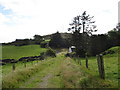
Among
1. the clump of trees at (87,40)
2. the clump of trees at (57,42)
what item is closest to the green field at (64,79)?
the clump of trees at (87,40)

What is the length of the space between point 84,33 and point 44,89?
1836 inches

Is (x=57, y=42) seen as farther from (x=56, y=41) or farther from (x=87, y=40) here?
(x=87, y=40)

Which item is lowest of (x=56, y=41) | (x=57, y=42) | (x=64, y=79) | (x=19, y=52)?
(x=19, y=52)

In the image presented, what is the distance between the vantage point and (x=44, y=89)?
380 inches

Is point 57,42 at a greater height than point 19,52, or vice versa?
point 57,42

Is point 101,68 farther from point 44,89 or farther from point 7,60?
point 7,60

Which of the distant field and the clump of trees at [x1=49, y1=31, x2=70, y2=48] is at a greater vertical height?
the clump of trees at [x1=49, y1=31, x2=70, y2=48]

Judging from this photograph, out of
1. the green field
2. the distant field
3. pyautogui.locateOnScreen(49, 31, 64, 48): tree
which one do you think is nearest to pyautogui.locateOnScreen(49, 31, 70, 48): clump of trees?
pyautogui.locateOnScreen(49, 31, 64, 48): tree

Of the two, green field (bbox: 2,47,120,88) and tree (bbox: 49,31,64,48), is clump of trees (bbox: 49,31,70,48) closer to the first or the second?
tree (bbox: 49,31,64,48)

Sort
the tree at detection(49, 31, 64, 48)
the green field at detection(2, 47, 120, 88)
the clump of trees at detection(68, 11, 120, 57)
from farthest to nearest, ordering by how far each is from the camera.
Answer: the tree at detection(49, 31, 64, 48), the clump of trees at detection(68, 11, 120, 57), the green field at detection(2, 47, 120, 88)

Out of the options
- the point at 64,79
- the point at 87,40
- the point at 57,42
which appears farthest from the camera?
the point at 57,42

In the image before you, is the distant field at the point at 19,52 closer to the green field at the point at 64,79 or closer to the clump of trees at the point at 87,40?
the clump of trees at the point at 87,40

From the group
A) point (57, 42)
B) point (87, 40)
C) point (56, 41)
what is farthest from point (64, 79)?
point (56, 41)

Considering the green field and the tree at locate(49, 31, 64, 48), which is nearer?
the green field
